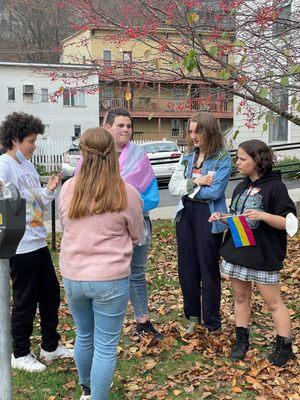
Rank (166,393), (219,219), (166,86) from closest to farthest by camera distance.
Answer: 1. (166,393)
2. (219,219)
3. (166,86)

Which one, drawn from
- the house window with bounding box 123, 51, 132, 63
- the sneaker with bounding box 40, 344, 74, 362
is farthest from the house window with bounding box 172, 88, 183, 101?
the sneaker with bounding box 40, 344, 74, 362

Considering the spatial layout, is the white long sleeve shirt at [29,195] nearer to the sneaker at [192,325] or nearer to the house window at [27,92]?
the sneaker at [192,325]

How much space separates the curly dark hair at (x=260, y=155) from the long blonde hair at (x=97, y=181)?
1171 millimetres

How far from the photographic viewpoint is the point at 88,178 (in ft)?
9.58

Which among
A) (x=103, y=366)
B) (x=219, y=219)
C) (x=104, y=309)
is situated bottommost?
(x=103, y=366)

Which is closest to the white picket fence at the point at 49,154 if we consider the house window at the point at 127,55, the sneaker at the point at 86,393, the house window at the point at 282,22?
the house window at the point at 127,55

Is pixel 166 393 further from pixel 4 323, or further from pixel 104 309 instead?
pixel 4 323

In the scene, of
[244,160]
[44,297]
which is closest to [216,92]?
[244,160]

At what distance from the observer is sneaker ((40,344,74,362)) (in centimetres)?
410

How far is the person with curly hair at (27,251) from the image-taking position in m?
3.77

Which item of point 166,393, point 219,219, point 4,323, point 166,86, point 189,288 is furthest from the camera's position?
point 166,86

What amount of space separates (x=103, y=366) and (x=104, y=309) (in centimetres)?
35

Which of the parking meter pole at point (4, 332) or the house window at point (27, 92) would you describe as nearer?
the parking meter pole at point (4, 332)

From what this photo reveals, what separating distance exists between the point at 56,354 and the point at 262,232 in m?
1.91
